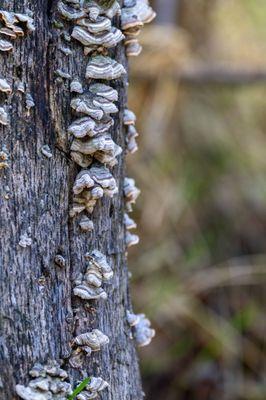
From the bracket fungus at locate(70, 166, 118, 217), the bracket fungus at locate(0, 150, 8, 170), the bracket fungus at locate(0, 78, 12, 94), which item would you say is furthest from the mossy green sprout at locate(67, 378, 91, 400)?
the bracket fungus at locate(0, 78, 12, 94)

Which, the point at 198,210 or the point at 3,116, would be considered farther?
the point at 198,210

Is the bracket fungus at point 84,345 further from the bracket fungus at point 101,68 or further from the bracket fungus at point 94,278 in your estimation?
the bracket fungus at point 101,68

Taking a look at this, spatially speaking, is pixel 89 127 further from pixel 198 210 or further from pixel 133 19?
pixel 198 210

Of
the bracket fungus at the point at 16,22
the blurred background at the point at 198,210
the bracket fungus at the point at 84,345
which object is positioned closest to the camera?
the bracket fungus at the point at 16,22

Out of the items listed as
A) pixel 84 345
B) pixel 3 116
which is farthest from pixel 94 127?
pixel 84 345

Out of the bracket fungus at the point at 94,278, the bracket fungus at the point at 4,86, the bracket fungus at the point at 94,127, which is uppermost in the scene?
the bracket fungus at the point at 4,86

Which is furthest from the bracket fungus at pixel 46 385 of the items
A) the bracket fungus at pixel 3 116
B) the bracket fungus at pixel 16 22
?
the bracket fungus at pixel 16 22
